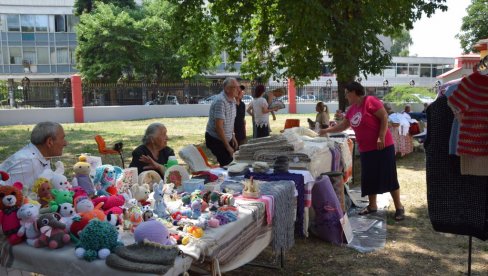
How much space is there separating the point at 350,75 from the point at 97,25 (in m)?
23.4

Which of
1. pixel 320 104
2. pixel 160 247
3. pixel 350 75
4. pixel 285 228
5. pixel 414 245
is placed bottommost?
pixel 414 245

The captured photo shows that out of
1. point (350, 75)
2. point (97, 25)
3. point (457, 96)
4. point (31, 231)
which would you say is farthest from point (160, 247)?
point (97, 25)

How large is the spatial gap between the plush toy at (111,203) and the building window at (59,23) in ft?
132

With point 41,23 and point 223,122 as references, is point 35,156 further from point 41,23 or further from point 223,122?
point 41,23

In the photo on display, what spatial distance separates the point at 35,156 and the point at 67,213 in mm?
885

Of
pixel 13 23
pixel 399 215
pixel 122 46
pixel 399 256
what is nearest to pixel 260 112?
pixel 399 215

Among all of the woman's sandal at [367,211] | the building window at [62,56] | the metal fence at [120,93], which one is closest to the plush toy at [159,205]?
the woman's sandal at [367,211]

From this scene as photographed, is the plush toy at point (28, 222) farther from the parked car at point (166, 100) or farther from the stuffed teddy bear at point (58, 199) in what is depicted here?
the parked car at point (166, 100)

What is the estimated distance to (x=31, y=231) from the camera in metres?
2.14

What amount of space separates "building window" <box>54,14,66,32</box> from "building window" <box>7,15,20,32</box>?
2.98 meters

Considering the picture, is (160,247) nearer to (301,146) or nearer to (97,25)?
(301,146)

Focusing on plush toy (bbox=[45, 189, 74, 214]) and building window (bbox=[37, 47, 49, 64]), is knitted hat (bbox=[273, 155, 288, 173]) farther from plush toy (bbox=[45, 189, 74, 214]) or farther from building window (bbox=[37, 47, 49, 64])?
building window (bbox=[37, 47, 49, 64])

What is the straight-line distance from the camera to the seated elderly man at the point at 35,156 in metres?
2.80

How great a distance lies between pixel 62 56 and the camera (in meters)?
38.7
